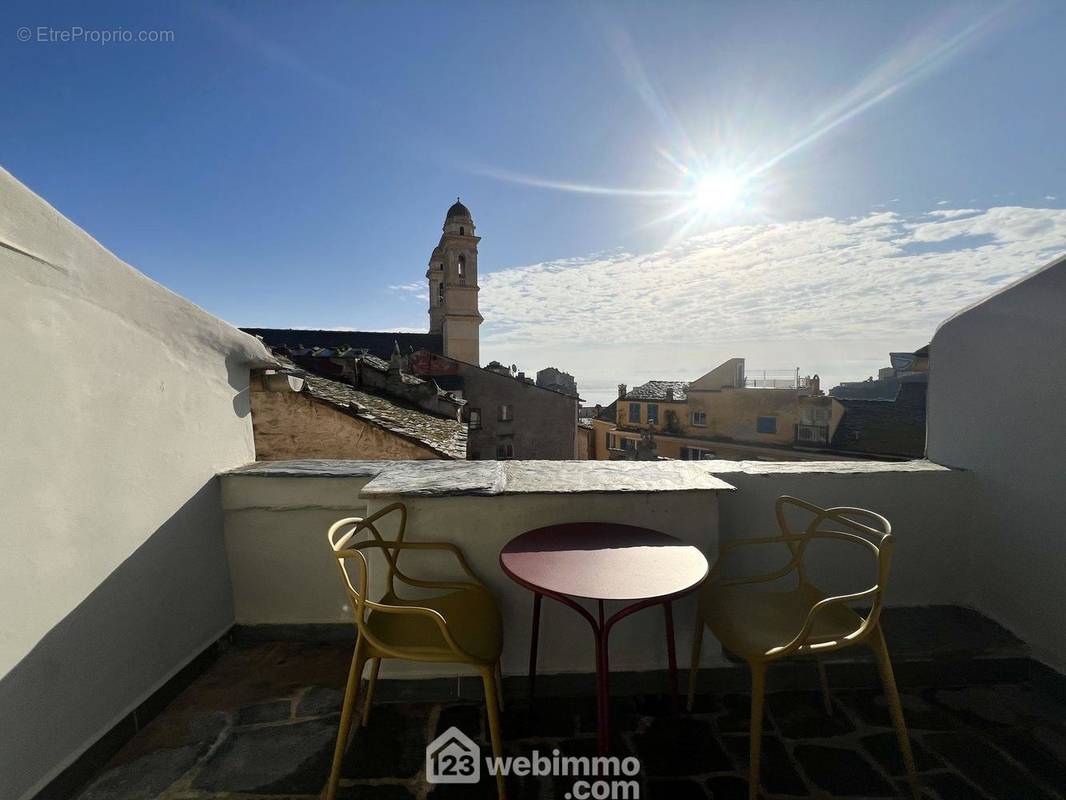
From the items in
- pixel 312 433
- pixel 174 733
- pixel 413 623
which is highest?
pixel 312 433

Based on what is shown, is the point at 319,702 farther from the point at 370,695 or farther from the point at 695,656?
the point at 695,656

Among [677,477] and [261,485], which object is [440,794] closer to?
[677,477]

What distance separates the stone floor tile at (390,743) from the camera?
5.75ft

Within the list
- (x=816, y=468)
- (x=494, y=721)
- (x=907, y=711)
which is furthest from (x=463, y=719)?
(x=816, y=468)

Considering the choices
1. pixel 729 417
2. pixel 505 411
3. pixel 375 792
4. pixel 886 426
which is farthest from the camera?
pixel 729 417

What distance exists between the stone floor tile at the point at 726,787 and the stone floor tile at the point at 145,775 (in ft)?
6.99

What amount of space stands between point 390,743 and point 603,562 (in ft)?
4.11

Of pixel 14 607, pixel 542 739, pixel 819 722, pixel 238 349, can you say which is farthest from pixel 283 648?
pixel 819 722

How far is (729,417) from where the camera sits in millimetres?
22172

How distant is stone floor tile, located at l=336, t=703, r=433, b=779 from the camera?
5.75 feet

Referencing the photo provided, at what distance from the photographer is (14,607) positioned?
60.1 inches

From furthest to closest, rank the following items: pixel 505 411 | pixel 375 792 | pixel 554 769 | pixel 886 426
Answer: pixel 505 411 < pixel 886 426 < pixel 554 769 < pixel 375 792

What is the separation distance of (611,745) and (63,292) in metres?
3.00

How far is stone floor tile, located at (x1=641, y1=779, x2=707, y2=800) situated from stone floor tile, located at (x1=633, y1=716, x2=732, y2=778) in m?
0.03
